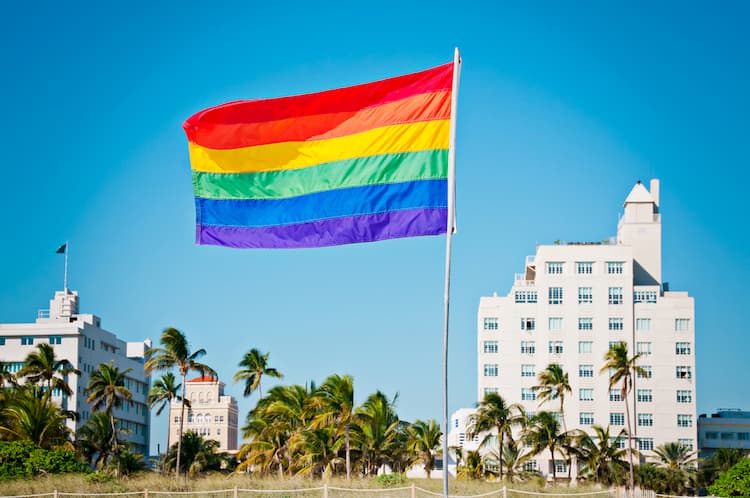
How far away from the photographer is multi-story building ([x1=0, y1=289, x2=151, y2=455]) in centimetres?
10944

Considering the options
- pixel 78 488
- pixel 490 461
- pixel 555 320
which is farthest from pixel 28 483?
pixel 555 320

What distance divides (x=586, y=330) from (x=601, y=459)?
17.6 meters

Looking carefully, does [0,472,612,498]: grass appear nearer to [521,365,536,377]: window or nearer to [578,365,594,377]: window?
[521,365,536,377]: window

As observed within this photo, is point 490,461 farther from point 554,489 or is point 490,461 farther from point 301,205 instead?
point 301,205

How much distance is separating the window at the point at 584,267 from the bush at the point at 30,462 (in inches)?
2590

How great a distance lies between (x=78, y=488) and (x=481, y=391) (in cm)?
6598

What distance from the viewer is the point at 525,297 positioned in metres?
106

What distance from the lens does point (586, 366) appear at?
104625 millimetres

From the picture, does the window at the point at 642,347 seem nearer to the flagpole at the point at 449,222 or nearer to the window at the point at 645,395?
the window at the point at 645,395

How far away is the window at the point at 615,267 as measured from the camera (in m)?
106

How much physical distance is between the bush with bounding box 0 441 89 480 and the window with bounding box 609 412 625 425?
6415 cm

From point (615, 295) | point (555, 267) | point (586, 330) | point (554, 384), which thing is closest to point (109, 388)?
point (554, 384)

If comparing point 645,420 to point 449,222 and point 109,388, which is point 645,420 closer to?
point 109,388

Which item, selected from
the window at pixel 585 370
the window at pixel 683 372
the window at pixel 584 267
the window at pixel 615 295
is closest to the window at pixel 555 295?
the window at pixel 584 267
